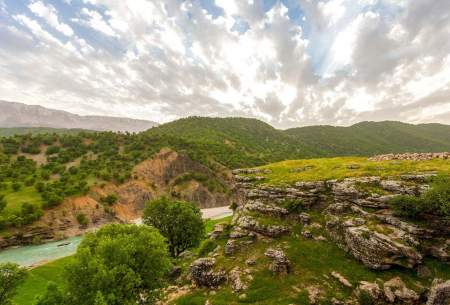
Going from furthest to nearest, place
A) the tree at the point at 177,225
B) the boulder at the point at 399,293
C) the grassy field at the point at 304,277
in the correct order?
1. the tree at the point at 177,225
2. the grassy field at the point at 304,277
3. the boulder at the point at 399,293

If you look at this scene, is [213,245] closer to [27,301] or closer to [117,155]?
[27,301]

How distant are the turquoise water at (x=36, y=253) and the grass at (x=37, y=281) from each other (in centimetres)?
1150

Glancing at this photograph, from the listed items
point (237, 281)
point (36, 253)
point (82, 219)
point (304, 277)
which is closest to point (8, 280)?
point (237, 281)

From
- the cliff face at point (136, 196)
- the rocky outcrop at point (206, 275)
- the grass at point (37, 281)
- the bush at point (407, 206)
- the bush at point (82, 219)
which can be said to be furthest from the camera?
the bush at point (82, 219)

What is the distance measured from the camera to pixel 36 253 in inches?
2970

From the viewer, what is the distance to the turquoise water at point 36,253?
68875 millimetres

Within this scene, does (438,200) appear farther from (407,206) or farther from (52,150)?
(52,150)

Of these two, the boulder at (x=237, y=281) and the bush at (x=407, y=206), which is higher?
the bush at (x=407, y=206)

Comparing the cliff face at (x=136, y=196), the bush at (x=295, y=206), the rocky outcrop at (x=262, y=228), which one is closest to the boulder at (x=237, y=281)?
the rocky outcrop at (x=262, y=228)

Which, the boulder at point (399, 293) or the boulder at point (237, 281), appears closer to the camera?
the boulder at point (399, 293)

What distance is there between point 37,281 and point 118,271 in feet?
115

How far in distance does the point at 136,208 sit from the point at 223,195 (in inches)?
2195

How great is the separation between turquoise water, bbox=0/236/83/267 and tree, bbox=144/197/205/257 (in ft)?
111

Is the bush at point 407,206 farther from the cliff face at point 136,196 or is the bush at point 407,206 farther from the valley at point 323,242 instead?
the cliff face at point 136,196
